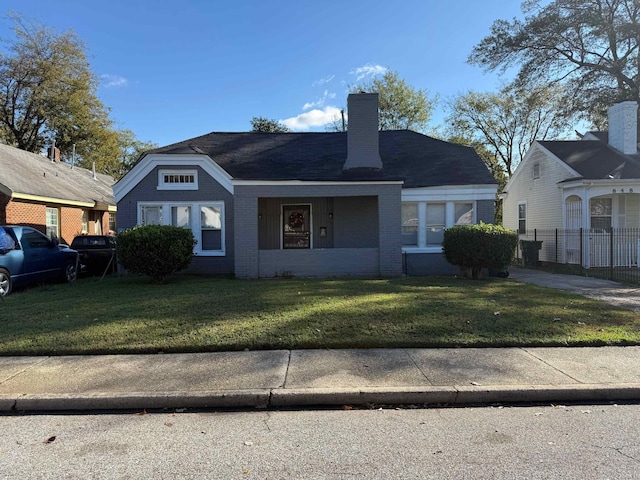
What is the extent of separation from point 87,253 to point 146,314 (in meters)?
9.16

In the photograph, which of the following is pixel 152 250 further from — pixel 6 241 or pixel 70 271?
pixel 70 271

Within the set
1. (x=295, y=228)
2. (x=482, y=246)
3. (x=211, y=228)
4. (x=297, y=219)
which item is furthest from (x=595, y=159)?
(x=211, y=228)

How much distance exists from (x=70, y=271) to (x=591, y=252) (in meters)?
18.6

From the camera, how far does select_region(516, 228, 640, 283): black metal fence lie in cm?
1496

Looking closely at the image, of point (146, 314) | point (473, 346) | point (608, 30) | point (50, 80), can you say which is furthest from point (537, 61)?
point (50, 80)

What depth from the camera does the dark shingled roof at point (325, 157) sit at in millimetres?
13742

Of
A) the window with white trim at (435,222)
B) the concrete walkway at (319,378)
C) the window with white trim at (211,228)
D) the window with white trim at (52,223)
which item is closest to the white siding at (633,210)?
the window with white trim at (435,222)

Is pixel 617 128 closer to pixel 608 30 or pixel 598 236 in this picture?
pixel 598 236

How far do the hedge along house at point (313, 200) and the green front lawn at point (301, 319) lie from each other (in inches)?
109

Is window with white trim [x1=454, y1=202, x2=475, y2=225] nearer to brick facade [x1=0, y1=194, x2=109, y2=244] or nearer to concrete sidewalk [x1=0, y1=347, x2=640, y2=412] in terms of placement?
concrete sidewalk [x1=0, y1=347, x2=640, y2=412]

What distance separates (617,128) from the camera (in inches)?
729

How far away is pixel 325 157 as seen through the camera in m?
15.4

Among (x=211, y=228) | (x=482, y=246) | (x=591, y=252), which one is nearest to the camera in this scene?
(x=482, y=246)

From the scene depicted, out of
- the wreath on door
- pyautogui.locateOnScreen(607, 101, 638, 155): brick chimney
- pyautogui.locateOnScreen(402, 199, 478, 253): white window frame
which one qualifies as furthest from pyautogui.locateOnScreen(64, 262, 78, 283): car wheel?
pyautogui.locateOnScreen(607, 101, 638, 155): brick chimney
